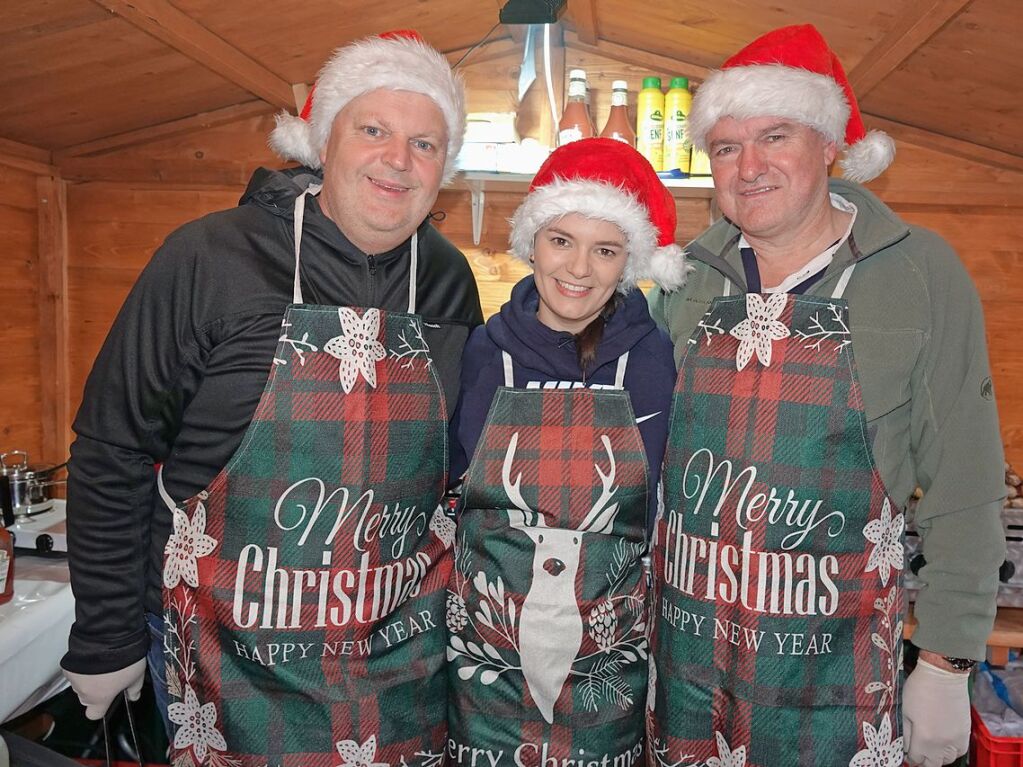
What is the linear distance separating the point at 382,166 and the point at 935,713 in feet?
4.02

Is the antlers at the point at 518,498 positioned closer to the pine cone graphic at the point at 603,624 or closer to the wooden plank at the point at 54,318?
the pine cone graphic at the point at 603,624

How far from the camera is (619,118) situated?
2.52 meters

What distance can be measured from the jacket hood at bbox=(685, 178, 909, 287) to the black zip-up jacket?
2.15 feet

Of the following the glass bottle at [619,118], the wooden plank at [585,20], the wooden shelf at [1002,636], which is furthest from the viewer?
the glass bottle at [619,118]

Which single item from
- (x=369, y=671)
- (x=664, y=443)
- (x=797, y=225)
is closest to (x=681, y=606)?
(x=664, y=443)

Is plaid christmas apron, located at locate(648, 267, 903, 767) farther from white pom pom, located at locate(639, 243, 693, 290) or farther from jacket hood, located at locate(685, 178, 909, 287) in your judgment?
white pom pom, located at locate(639, 243, 693, 290)

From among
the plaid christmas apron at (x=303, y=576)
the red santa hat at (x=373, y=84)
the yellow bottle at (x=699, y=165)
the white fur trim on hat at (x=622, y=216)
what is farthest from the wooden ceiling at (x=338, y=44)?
the plaid christmas apron at (x=303, y=576)

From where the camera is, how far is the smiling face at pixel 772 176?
1380 millimetres

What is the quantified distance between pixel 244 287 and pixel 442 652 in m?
0.67

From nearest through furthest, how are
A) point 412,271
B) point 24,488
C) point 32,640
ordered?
point 412,271
point 32,640
point 24,488

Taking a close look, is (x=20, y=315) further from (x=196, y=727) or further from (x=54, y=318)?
(x=196, y=727)

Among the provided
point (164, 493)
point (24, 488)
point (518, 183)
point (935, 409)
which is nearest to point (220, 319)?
point (164, 493)

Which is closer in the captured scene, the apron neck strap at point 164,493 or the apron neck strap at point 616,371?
the apron neck strap at point 164,493

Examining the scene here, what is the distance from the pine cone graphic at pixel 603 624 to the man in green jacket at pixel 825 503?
10cm
